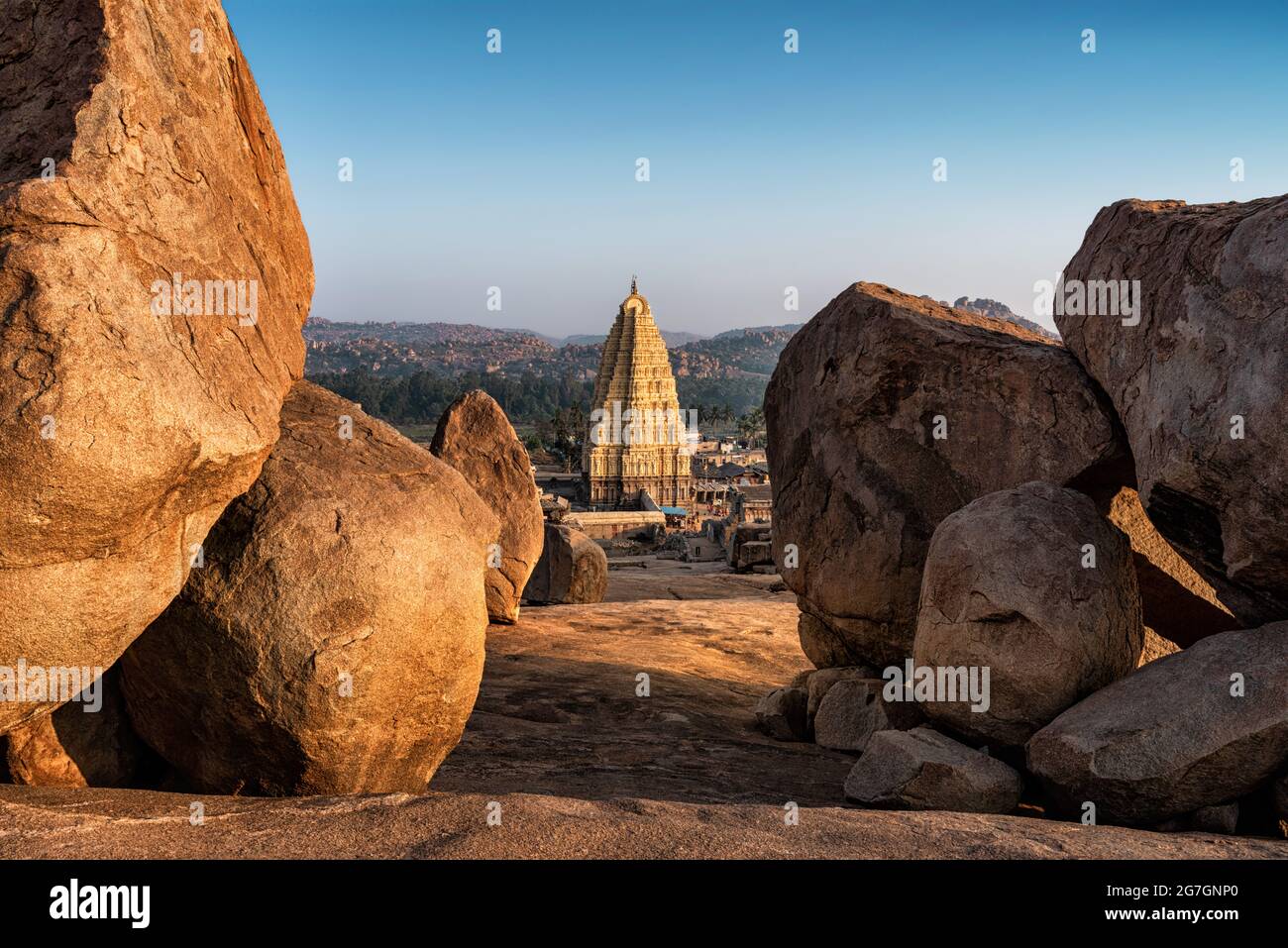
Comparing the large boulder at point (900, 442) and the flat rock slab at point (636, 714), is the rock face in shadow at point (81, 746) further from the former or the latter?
the large boulder at point (900, 442)

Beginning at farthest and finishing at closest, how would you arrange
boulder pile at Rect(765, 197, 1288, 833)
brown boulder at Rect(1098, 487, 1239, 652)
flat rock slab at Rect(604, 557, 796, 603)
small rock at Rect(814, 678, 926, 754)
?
flat rock slab at Rect(604, 557, 796, 603) → small rock at Rect(814, 678, 926, 754) → brown boulder at Rect(1098, 487, 1239, 652) → boulder pile at Rect(765, 197, 1288, 833)

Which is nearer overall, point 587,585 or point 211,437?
point 211,437

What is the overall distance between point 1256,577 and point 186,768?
544cm

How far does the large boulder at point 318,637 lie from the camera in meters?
4.81

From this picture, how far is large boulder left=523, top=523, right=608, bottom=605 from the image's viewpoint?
1528 cm

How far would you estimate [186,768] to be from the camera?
205 inches

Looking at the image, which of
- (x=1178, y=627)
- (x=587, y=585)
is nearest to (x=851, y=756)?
(x=1178, y=627)

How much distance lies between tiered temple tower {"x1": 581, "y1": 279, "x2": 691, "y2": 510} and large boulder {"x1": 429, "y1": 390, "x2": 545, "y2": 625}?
49.2m

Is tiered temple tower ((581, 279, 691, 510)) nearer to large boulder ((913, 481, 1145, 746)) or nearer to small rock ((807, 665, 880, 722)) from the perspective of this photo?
small rock ((807, 665, 880, 722))

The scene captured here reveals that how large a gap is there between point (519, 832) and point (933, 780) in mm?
2398

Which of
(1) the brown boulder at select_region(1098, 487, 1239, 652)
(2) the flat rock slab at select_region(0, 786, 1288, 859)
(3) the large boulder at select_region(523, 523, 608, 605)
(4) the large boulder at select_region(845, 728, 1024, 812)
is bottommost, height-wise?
(3) the large boulder at select_region(523, 523, 608, 605)

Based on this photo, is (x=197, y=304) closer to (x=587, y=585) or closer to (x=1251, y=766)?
(x=1251, y=766)

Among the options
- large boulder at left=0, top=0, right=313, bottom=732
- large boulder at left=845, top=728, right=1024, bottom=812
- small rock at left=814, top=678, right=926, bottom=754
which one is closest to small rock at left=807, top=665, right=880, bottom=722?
small rock at left=814, top=678, right=926, bottom=754

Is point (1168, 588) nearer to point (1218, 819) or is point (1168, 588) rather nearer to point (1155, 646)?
point (1155, 646)
